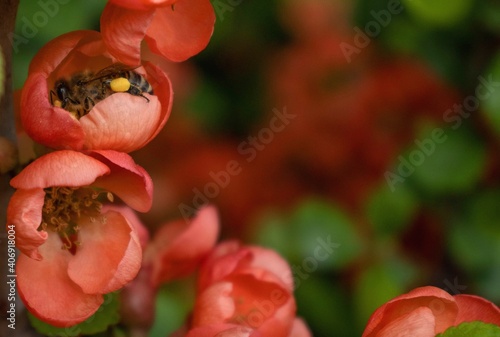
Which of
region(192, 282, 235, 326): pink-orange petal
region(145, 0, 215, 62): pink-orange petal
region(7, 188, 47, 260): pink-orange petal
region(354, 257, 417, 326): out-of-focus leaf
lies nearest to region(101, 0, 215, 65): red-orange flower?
region(145, 0, 215, 62): pink-orange petal

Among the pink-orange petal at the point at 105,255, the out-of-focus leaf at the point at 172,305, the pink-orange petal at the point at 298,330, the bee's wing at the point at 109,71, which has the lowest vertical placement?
the out-of-focus leaf at the point at 172,305

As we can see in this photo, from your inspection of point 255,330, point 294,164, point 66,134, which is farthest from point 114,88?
point 294,164

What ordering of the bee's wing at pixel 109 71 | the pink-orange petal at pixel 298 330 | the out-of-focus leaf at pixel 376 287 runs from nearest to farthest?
the bee's wing at pixel 109 71 → the pink-orange petal at pixel 298 330 → the out-of-focus leaf at pixel 376 287

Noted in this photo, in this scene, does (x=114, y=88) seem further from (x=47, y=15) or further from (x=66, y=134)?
(x=47, y=15)

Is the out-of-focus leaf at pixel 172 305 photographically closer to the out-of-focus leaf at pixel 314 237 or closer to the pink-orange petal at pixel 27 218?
the out-of-focus leaf at pixel 314 237

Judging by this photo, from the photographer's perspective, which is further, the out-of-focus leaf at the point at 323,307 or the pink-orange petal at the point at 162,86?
the out-of-focus leaf at the point at 323,307

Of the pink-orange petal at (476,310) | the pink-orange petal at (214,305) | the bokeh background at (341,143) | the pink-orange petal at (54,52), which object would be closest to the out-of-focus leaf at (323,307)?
the bokeh background at (341,143)
